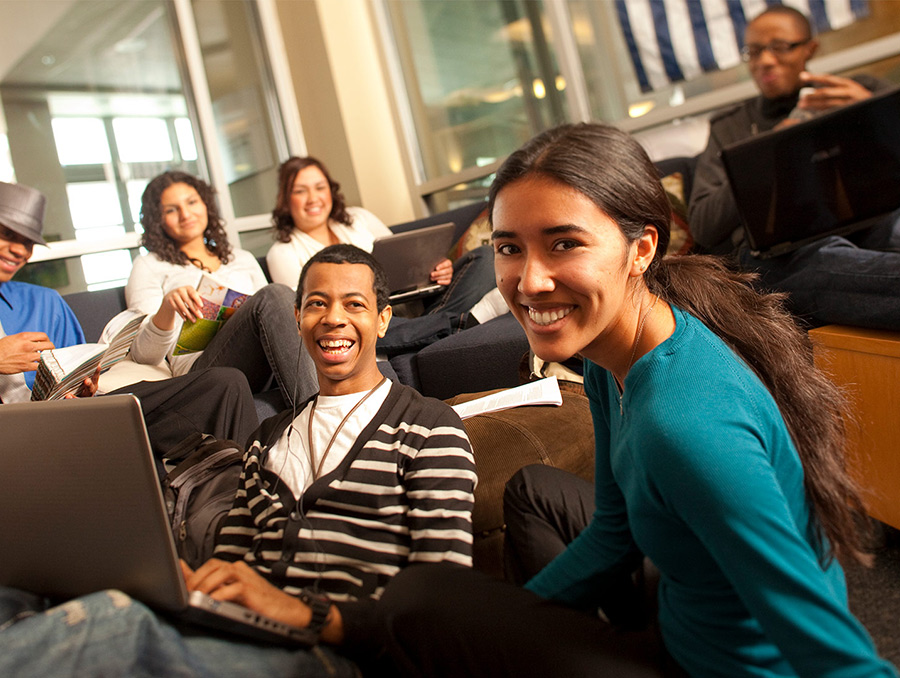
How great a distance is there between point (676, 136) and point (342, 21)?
225cm

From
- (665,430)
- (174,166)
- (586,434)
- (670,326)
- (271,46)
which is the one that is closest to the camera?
(665,430)

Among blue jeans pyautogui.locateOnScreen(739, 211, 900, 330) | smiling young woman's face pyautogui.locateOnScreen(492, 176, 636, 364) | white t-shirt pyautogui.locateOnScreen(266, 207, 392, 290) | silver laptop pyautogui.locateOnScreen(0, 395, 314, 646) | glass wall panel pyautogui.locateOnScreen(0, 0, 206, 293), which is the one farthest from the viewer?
glass wall panel pyautogui.locateOnScreen(0, 0, 206, 293)

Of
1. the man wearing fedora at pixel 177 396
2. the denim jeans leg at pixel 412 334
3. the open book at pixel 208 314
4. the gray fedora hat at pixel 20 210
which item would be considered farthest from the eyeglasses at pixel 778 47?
the gray fedora hat at pixel 20 210

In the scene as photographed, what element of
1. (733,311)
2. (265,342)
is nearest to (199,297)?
(265,342)

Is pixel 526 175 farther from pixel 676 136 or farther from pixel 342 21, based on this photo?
pixel 342 21

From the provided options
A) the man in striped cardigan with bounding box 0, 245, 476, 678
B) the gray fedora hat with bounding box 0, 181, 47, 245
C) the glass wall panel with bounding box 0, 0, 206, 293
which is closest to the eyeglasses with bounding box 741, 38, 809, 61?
the man in striped cardigan with bounding box 0, 245, 476, 678

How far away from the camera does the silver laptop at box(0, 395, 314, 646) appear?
0.74 m

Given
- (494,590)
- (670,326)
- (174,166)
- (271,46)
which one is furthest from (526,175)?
(271,46)

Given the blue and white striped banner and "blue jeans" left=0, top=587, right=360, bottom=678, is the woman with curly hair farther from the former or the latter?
"blue jeans" left=0, top=587, right=360, bottom=678

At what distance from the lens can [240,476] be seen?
128 cm

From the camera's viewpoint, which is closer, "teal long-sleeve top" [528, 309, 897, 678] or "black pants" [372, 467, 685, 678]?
"teal long-sleeve top" [528, 309, 897, 678]

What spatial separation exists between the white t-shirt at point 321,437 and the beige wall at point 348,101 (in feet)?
10.2

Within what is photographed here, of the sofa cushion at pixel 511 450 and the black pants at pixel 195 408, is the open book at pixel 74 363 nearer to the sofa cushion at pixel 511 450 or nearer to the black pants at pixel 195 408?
the black pants at pixel 195 408

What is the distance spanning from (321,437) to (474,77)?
3475 millimetres
